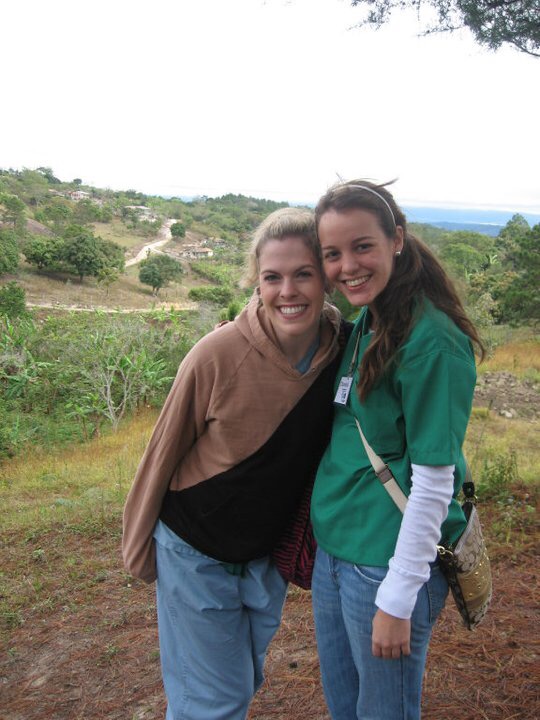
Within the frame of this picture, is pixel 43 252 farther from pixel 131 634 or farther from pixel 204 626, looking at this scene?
pixel 204 626

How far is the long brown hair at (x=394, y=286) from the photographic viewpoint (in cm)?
129

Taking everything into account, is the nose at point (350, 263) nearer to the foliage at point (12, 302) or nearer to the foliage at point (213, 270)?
the foliage at point (12, 302)

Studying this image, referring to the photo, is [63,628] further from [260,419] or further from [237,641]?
[260,419]

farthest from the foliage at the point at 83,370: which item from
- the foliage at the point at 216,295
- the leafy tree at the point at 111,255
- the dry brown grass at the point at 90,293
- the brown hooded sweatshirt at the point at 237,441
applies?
the leafy tree at the point at 111,255

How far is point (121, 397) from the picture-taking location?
43.1ft

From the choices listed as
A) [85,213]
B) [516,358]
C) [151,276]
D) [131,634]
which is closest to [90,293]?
[151,276]

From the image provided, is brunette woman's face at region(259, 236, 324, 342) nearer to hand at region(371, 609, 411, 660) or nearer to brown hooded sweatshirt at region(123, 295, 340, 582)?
brown hooded sweatshirt at region(123, 295, 340, 582)

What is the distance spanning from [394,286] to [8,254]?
3624 centimetres

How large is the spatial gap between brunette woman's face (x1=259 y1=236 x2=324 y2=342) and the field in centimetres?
160

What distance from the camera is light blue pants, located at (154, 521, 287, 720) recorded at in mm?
1600

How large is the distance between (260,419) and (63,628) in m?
2.08

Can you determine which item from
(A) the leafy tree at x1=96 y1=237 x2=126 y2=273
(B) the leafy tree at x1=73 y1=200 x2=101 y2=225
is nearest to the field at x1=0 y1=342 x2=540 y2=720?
(A) the leafy tree at x1=96 y1=237 x2=126 y2=273

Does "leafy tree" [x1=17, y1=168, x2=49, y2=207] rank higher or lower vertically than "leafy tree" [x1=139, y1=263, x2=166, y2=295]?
higher

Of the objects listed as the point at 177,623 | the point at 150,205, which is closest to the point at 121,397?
the point at 177,623
